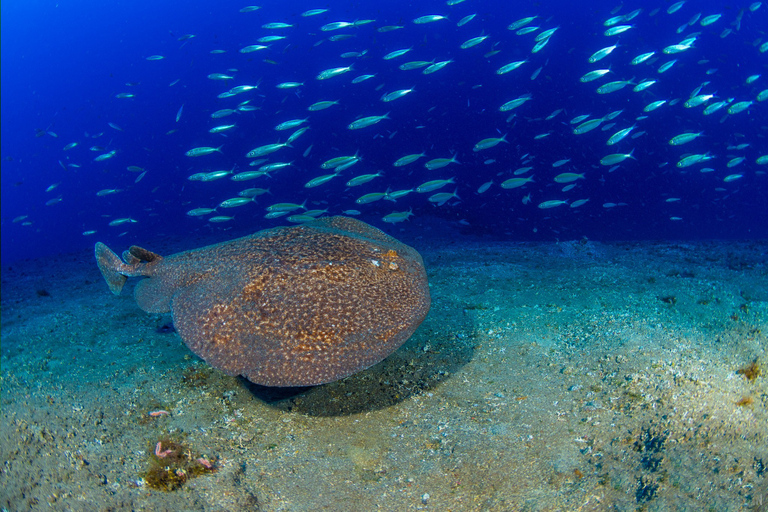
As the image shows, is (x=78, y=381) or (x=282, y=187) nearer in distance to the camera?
(x=78, y=381)

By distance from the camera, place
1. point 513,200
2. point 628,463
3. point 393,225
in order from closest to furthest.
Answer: point 628,463 → point 393,225 → point 513,200

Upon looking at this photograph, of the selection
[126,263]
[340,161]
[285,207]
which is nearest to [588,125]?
[340,161]

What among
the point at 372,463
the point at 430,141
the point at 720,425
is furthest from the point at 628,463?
the point at 430,141

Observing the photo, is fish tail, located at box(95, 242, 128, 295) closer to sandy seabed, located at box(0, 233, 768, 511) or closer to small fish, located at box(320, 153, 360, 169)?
sandy seabed, located at box(0, 233, 768, 511)

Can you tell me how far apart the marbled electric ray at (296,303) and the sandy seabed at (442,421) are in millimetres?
858

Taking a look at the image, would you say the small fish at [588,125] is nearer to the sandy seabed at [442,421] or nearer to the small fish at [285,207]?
the sandy seabed at [442,421]

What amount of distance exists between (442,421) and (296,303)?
5.34 ft

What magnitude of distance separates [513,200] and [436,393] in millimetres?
23304

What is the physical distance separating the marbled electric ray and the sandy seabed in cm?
86

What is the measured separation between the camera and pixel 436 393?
3.48 meters

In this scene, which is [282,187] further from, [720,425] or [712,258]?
[720,425]

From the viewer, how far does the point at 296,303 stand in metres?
2.83

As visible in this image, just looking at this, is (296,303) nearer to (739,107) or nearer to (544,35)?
(544,35)

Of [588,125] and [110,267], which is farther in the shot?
[588,125]
